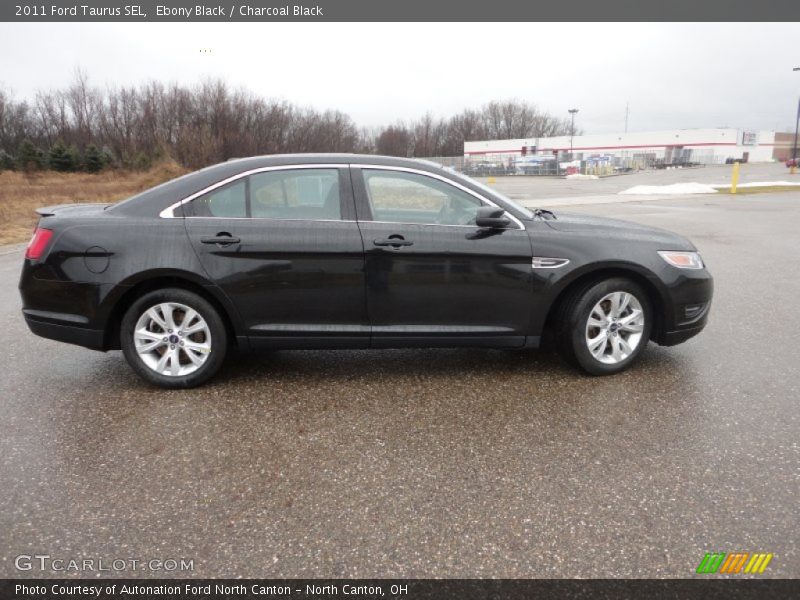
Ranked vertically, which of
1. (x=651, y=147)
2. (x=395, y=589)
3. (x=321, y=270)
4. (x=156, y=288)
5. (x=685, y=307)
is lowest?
(x=395, y=589)

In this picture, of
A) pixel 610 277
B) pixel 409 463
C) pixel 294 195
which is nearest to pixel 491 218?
pixel 610 277

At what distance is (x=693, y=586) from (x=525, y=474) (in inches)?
35.9

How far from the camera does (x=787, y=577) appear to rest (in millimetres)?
2154

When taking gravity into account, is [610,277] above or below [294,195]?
below

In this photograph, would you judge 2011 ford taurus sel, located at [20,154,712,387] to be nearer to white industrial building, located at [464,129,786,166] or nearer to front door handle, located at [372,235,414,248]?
front door handle, located at [372,235,414,248]

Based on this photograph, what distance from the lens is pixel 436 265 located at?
12.9ft

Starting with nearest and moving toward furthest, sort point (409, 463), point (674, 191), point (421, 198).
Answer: point (409, 463)
point (421, 198)
point (674, 191)

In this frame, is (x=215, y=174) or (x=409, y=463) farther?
(x=215, y=174)

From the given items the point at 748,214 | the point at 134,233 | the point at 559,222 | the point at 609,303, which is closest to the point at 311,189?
the point at 134,233

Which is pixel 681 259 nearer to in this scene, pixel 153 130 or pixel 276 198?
pixel 276 198

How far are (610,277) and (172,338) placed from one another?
3.17m

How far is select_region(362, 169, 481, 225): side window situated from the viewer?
4051 millimetres

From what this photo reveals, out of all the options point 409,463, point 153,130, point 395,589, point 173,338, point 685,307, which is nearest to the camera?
point 395,589

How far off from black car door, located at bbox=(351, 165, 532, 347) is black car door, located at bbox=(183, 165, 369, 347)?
138mm
